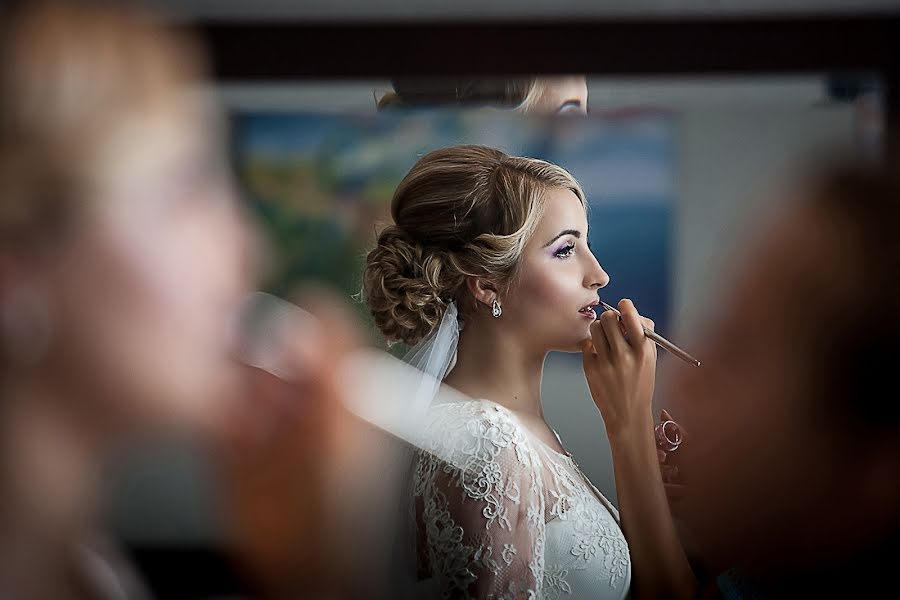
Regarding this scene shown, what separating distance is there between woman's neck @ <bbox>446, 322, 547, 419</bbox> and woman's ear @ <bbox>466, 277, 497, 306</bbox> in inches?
1.2

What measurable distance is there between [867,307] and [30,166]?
0.73 metres

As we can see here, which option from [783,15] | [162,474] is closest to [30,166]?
[162,474]

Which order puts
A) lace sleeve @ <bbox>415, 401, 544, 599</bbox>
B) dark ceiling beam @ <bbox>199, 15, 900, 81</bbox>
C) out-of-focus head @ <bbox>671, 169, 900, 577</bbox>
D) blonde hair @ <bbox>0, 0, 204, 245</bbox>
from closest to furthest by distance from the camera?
blonde hair @ <bbox>0, 0, 204, 245</bbox> < out-of-focus head @ <bbox>671, 169, 900, 577</bbox> < lace sleeve @ <bbox>415, 401, 544, 599</bbox> < dark ceiling beam @ <bbox>199, 15, 900, 81</bbox>

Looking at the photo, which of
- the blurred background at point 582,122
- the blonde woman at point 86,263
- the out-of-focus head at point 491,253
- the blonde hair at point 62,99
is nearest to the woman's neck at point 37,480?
the blonde woman at point 86,263

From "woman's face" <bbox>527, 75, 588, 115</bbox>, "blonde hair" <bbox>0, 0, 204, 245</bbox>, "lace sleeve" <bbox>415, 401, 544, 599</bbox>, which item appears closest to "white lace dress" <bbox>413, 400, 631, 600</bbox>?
"lace sleeve" <bbox>415, 401, 544, 599</bbox>

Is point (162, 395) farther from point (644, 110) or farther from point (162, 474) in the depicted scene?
point (644, 110)

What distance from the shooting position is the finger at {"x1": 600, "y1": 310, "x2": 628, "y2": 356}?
114 cm

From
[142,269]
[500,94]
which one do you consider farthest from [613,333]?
[142,269]

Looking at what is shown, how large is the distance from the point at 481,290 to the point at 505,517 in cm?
28

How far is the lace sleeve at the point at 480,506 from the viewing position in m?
1.08

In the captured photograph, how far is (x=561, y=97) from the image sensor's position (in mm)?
1184

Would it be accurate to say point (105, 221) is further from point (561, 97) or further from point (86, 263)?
point (561, 97)

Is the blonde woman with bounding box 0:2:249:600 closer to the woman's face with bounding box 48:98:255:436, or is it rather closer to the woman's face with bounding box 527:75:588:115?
the woman's face with bounding box 48:98:255:436

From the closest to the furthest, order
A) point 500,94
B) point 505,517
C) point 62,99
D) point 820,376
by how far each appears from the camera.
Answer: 1. point 62,99
2. point 820,376
3. point 505,517
4. point 500,94
